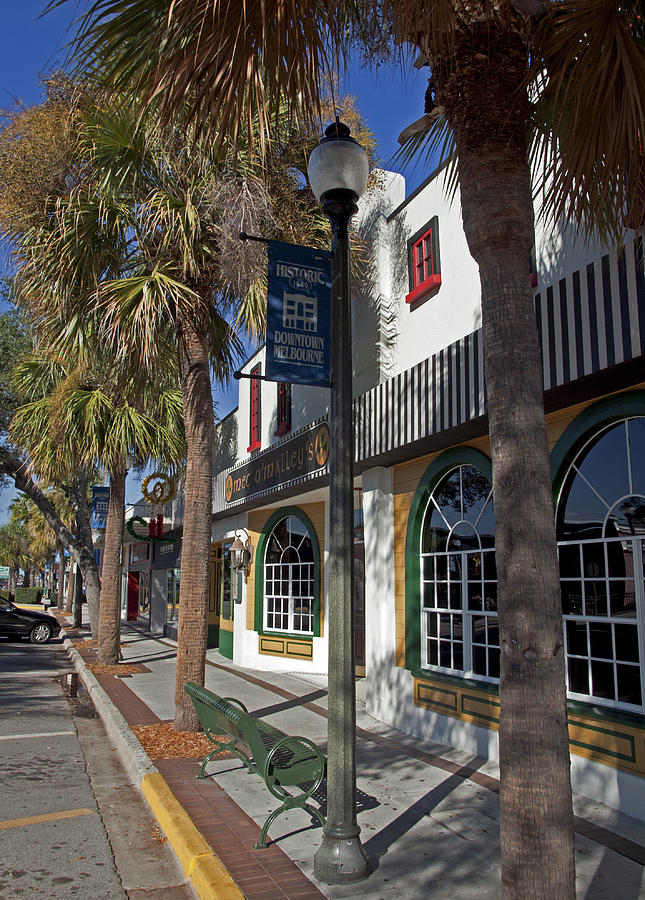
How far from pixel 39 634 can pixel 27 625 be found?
46 centimetres

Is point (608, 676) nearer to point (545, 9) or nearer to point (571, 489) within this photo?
point (571, 489)

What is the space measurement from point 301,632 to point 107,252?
7922mm

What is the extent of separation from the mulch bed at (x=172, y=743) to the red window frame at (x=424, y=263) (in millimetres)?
5808

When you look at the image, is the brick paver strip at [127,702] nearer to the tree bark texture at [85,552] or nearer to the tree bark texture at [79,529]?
the tree bark texture at [85,552]

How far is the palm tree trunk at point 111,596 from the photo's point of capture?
Result: 14688 millimetres

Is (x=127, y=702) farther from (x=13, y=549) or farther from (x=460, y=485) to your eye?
(x=13, y=549)

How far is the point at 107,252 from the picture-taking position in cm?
920

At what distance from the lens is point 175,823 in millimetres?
5297

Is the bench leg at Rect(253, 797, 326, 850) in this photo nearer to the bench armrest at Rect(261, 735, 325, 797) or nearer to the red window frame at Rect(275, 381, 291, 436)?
the bench armrest at Rect(261, 735, 325, 797)

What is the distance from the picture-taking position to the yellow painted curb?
13.8ft

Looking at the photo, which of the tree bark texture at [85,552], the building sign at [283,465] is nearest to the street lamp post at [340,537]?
the building sign at [283,465]

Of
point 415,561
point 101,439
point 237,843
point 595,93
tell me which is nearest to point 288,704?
point 415,561

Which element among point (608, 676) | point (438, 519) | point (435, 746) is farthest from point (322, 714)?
point (608, 676)

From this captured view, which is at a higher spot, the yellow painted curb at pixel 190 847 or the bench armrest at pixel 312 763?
the bench armrest at pixel 312 763
